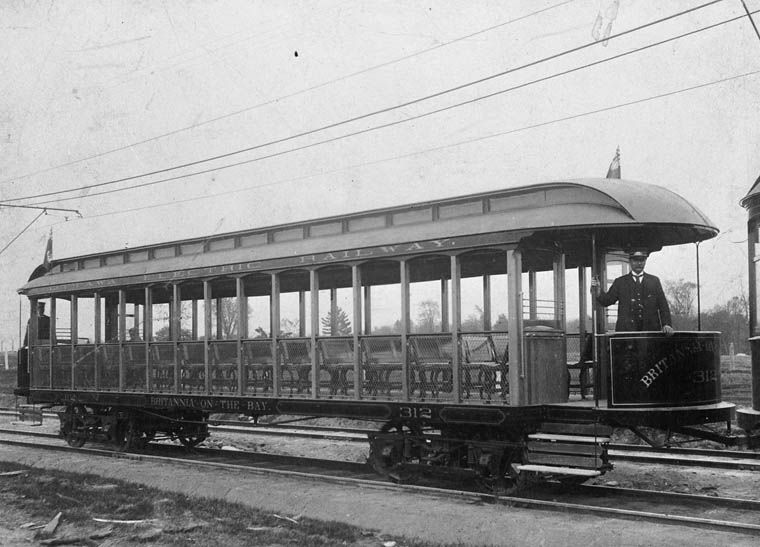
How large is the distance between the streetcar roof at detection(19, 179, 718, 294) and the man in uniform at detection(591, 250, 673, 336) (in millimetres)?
566

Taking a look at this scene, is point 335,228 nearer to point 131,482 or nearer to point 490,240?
point 490,240

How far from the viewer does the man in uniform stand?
31.0 ft

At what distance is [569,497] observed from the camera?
969 centimetres

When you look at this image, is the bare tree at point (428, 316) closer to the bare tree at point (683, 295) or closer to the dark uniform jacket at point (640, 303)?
the dark uniform jacket at point (640, 303)

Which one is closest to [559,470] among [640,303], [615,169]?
[640,303]

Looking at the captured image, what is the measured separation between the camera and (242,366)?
1291cm

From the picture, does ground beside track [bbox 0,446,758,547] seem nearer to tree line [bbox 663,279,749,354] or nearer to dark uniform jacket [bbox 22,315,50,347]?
dark uniform jacket [bbox 22,315,50,347]

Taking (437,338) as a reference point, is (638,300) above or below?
above

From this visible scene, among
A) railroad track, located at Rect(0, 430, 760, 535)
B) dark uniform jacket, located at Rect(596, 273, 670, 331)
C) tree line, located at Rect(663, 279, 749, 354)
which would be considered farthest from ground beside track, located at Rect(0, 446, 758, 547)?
tree line, located at Rect(663, 279, 749, 354)

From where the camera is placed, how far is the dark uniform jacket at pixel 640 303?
944cm

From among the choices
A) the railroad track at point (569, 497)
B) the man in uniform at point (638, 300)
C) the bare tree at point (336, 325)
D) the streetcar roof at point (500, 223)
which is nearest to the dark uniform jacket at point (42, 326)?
the railroad track at point (569, 497)

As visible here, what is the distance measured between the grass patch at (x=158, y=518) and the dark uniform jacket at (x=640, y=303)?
367cm

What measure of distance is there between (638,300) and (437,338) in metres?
2.47

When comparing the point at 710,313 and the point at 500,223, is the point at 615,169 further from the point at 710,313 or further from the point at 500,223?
the point at 710,313
